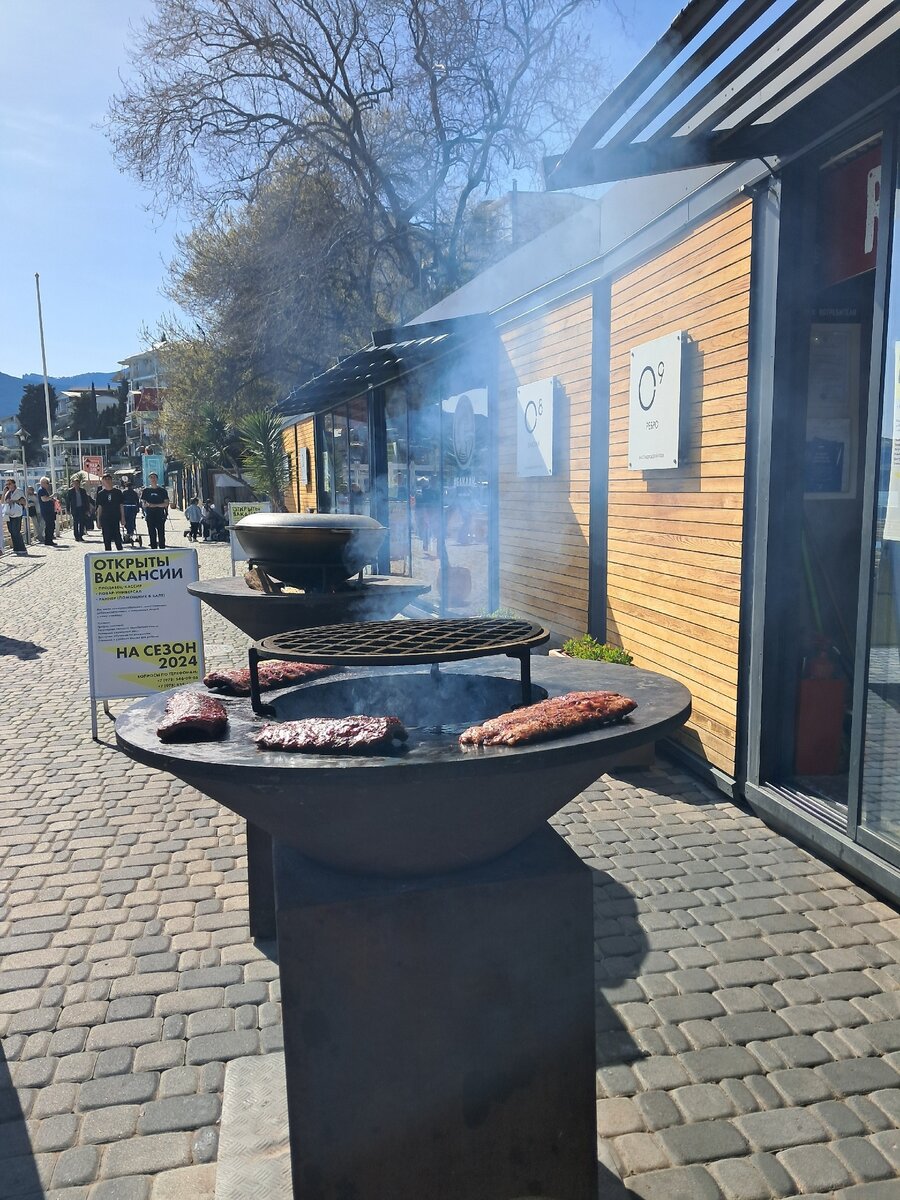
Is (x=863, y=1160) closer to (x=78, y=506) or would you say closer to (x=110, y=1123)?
(x=110, y=1123)

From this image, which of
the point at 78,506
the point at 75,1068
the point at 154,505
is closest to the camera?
the point at 75,1068

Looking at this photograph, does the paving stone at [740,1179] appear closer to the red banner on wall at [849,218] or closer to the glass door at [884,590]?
the glass door at [884,590]

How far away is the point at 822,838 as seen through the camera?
4.07 m

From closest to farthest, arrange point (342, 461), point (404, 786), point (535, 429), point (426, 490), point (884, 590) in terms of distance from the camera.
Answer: point (404, 786) → point (884, 590) → point (535, 429) → point (426, 490) → point (342, 461)

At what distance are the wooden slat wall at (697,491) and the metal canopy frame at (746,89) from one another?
637 mm

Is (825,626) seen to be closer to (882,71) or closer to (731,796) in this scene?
(731,796)

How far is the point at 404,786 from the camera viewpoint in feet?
6.21

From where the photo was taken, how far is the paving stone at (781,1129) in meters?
2.38

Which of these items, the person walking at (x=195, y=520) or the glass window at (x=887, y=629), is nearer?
the glass window at (x=887, y=629)

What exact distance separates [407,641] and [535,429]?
5375 mm

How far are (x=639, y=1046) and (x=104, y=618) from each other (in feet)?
16.4

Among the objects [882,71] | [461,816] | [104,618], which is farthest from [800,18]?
[104,618]

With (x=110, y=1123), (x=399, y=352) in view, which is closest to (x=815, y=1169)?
(x=110, y=1123)

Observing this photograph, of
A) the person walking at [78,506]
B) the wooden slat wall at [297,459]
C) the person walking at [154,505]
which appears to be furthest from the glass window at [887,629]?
the person walking at [78,506]
